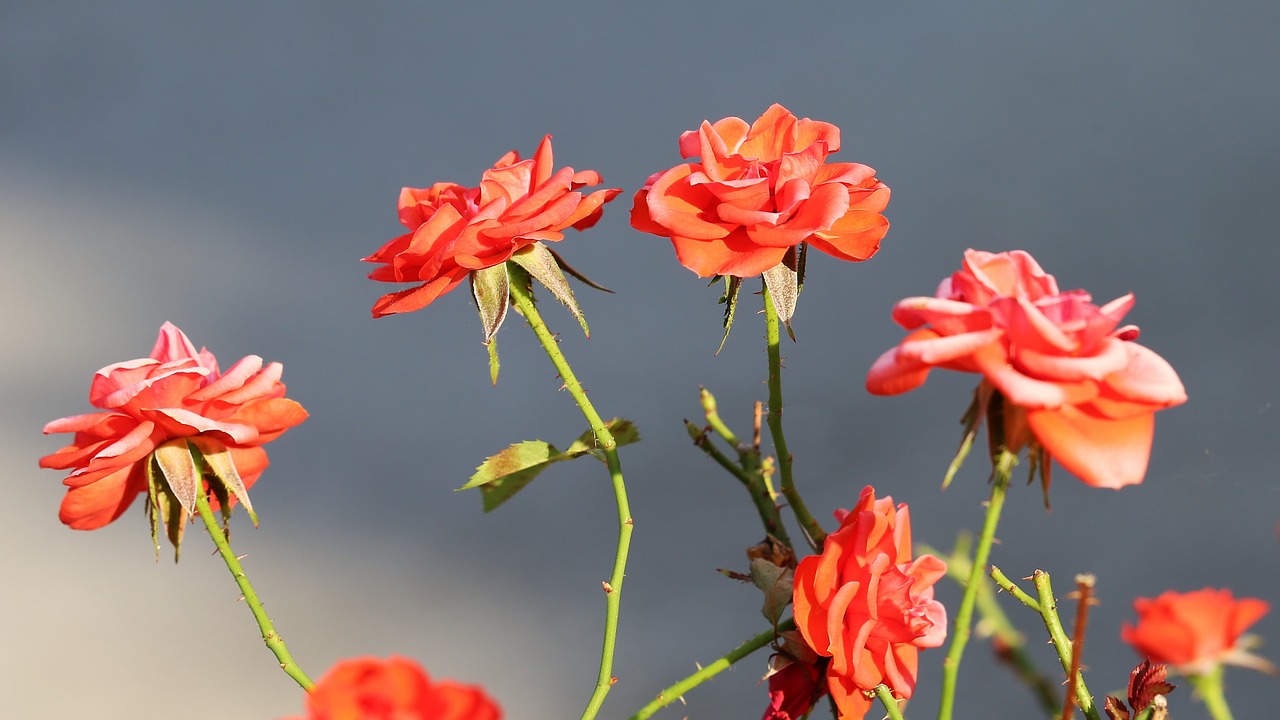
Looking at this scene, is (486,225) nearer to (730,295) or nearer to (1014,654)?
(730,295)

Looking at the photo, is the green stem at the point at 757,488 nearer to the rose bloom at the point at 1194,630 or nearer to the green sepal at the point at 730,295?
the green sepal at the point at 730,295

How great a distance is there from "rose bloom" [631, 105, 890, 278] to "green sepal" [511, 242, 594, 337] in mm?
32

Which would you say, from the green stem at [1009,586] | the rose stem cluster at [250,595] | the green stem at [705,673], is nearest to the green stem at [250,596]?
the rose stem cluster at [250,595]

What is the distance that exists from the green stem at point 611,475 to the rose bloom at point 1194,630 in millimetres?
180

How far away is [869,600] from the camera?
0.33 m

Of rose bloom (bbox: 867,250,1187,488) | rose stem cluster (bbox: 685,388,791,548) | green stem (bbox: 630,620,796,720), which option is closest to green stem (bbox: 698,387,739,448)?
rose stem cluster (bbox: 685,388,791,548)

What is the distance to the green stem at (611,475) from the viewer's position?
1.17ft

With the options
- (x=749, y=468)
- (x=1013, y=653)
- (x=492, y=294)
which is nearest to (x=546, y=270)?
(x=492, y=294)

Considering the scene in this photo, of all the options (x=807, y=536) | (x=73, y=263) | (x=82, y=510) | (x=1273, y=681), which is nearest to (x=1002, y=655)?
(x=807, y=536)

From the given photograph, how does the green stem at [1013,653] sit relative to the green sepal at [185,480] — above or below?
below

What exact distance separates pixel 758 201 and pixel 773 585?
0.12 m

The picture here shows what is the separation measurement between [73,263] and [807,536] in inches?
38.6

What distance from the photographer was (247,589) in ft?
1.16

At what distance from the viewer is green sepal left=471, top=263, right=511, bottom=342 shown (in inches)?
15.1
